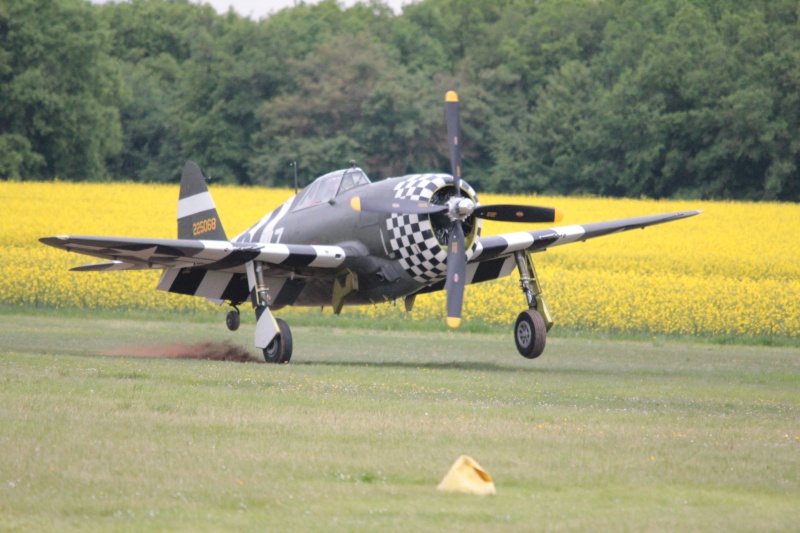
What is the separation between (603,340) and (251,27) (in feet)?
180

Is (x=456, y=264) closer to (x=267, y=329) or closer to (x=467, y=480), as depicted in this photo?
(x=267, y=329)

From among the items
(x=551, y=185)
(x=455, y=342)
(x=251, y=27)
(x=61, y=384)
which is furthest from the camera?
(x=251, y=27)

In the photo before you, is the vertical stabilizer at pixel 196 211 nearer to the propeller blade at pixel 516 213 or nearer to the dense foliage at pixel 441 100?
the propeller blade at pixel 516 213

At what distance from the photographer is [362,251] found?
1891 centimetres

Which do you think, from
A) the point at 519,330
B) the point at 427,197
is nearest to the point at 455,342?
the point at 519,330

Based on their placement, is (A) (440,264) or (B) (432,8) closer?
(A) (440,264)

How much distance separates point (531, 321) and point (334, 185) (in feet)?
13.3

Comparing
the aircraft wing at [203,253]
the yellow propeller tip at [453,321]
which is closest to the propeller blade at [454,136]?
the yellow propeller tip at [453,321]

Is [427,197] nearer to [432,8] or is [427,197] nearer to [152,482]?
[152,482]

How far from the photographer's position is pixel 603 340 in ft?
85.6

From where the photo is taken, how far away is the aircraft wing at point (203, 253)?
17.6m

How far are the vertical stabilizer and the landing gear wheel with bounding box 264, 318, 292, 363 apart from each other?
4127 mm

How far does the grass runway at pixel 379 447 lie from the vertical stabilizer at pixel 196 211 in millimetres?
4639

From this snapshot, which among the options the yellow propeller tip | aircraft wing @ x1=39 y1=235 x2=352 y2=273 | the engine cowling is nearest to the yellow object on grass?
the yellow propeller tip
